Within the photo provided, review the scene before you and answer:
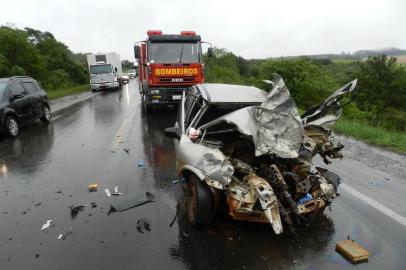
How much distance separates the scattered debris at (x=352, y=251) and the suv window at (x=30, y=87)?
11.6 meters

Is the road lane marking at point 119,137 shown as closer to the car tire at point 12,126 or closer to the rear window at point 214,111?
the car tire at point 12,126

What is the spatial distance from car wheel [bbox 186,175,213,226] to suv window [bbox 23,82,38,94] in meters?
9.94

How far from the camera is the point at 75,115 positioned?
1558cm

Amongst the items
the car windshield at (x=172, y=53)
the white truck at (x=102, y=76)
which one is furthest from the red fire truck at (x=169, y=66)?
the white truck at (x=102, y=76)

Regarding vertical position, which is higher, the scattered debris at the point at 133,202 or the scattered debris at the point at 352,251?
the scattered debris at the point at 352,251

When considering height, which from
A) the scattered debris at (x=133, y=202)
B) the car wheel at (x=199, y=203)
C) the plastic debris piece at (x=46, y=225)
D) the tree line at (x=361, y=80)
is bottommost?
the tree line at (x=361, y=80)

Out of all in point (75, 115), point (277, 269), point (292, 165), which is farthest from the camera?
point (75, 115)

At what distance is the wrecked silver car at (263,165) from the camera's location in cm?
394

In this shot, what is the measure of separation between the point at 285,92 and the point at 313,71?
152 feet

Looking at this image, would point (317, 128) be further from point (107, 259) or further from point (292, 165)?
point (107, 259)

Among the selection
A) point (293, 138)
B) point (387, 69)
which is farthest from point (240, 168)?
point (387, 69)

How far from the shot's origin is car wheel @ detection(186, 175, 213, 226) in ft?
13.8

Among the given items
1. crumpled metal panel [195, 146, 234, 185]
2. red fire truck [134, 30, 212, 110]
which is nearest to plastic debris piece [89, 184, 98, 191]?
crumpled metal panel [195, 146, 234, 185]

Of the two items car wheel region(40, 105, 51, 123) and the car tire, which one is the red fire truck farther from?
the car tire
